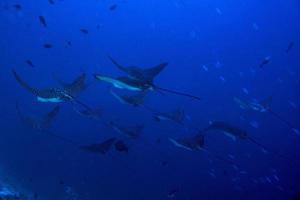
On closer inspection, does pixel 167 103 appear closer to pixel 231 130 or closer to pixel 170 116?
pixel 170 116

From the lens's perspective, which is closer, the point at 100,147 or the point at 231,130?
the point at 100,147

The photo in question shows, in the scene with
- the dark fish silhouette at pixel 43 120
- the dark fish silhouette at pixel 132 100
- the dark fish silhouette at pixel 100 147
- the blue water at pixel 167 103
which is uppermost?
the dark fish silhouette at pixel 132 100

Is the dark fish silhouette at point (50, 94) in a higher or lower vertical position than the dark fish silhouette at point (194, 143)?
higher

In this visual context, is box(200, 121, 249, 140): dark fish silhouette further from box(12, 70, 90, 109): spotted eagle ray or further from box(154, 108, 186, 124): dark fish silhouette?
box(12, 70, 90, 109): spotted eagle ray

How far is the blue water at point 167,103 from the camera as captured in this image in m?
25.6

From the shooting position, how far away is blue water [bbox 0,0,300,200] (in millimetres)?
25609

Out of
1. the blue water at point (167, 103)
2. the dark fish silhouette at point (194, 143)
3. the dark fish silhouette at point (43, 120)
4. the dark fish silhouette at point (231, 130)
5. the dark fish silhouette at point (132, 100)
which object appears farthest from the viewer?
the blue water at point (167, 103)

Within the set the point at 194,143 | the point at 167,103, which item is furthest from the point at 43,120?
the point at 167,103

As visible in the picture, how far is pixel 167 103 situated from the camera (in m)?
52.0

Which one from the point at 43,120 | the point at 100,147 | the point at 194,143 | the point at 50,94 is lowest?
the point at 43,120

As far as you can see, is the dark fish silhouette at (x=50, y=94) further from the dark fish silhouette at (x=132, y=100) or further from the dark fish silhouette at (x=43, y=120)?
the dark fish silhouette at (x=43, y=120)

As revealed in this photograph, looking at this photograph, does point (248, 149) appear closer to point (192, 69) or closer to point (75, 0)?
point (192, 69)

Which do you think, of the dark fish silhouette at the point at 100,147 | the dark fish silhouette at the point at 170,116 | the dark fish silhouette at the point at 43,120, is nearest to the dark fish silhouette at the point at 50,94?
the dark fish silhouette at the point at 100,147

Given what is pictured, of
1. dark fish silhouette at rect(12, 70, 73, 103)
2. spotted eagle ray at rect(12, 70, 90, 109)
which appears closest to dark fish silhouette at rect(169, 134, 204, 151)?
spotted eagle ray at rect(12, 70, 90, 109)
